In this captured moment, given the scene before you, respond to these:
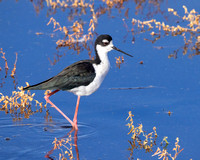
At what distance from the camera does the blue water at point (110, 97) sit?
5.96 m

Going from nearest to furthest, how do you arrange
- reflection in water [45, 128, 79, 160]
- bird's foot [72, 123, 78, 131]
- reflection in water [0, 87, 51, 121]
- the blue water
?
reflection in water [45, 128, 79, 160] < the blue water < bird's foot [72, 123, 78, 131] < reflection in water [0, 87, 51, 121]

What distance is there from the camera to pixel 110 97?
25.4ft

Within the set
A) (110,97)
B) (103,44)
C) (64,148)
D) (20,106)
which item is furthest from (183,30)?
(64,148)

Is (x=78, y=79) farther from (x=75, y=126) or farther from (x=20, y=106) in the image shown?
(x=20, y=106)

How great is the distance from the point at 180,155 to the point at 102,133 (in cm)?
113

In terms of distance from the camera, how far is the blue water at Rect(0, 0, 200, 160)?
596 cm

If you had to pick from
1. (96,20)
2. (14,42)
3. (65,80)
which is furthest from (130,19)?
(65,80)

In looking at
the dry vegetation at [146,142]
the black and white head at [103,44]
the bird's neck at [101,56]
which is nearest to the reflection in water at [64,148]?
the dry vegetation at [146,142]

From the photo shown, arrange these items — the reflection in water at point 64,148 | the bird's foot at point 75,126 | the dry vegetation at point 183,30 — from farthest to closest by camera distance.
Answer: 1. the dry vegetation at point 183,30
2. the bird's foot at point 75,126
3. the reflection in water at point 64,148

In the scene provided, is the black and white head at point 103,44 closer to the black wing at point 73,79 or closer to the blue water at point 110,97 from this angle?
the black wing at point 73,79

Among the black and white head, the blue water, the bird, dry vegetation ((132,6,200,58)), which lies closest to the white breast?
the bird

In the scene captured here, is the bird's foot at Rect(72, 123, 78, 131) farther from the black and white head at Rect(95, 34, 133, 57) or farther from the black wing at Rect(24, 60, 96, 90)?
the black and white head at Rect(95, 34, 133, 57)

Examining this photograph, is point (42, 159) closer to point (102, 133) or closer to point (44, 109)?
point (102, 133)

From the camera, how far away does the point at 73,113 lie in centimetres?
717
